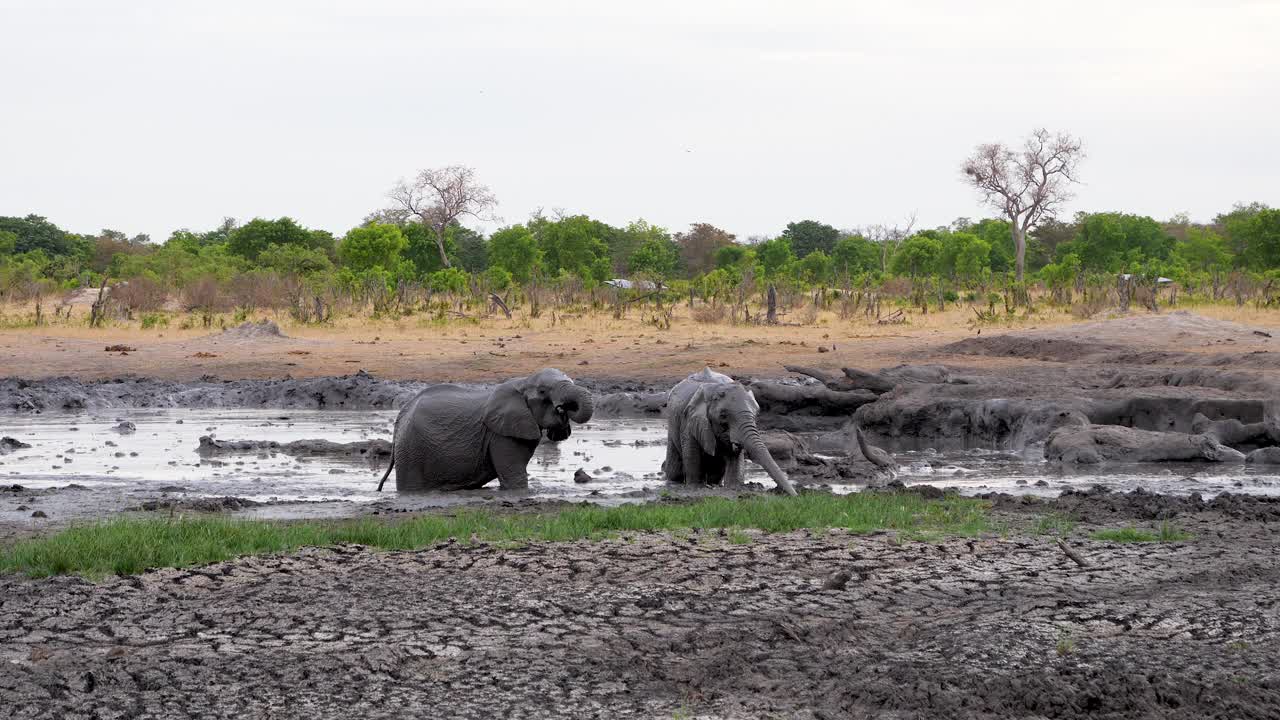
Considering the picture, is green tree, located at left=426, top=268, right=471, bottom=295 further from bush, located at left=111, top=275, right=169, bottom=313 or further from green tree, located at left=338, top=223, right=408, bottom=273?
bush, located at left=111, top=275, right=169, bottom=313

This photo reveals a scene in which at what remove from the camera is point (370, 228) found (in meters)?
49.2

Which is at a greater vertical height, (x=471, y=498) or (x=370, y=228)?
(x=370, y=228)

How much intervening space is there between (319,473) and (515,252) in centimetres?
4432

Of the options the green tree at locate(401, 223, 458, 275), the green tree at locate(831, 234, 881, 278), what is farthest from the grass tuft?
the green tree at locate(401, 223, 458, 275)

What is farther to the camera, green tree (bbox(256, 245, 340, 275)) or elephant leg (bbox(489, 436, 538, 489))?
green tree (bbox(256, 245, 340, 275))

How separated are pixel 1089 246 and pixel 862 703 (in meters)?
58.2

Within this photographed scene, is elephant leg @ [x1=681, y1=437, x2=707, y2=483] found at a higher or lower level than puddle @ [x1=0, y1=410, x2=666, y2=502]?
higher

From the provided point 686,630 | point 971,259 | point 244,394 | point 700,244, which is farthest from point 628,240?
point 686,630

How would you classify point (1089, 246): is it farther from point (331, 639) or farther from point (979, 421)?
point (331, 639)

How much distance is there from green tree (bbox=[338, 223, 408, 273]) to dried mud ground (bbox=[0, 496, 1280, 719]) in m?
41.8

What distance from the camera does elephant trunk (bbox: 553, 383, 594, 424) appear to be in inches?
421

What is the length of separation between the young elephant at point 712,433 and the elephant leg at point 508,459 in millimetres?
1143

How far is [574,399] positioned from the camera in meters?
10.7

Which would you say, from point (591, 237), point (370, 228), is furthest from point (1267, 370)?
point (591, 237)
